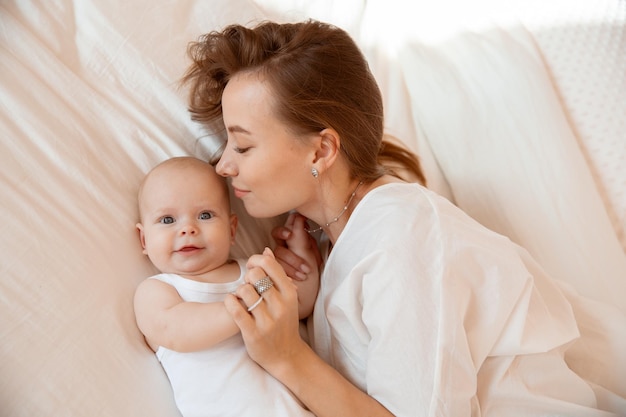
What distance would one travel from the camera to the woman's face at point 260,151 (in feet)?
3.90

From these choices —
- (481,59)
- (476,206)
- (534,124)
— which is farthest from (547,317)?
(481,59)

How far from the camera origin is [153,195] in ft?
3.92

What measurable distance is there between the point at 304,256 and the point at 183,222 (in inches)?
11.4

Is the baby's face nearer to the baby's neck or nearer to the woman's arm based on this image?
the baby's neck

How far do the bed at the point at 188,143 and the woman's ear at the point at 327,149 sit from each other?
0.26m

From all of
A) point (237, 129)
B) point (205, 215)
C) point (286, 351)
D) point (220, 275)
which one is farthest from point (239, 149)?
point (286, 351)

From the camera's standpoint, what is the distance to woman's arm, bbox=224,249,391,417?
1.10 metres

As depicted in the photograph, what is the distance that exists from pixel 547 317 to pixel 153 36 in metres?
0.99

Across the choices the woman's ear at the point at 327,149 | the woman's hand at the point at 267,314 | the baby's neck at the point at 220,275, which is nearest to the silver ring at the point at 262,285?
the woman's hand at the point at 267,314

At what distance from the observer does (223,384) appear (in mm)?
1112

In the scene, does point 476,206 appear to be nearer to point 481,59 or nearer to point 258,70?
point 481,59

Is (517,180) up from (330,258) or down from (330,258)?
down

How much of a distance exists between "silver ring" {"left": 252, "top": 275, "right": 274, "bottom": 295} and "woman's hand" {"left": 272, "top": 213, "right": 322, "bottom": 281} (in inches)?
9.3

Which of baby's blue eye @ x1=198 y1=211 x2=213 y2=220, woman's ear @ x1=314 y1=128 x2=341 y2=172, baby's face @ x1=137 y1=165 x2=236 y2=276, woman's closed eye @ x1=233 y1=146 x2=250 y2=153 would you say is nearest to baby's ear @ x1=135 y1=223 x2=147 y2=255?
baby's face @ x1=137 y1=165 x2=236 y2=276
